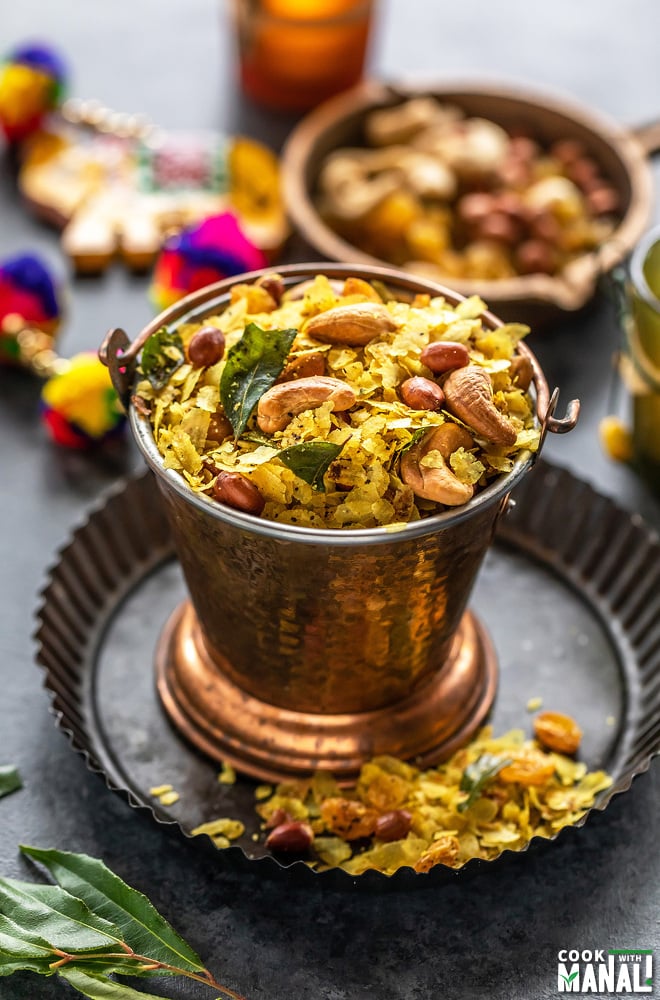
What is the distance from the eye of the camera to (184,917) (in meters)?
1.02

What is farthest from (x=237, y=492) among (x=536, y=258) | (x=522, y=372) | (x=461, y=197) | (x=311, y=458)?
(x=461, y=197)

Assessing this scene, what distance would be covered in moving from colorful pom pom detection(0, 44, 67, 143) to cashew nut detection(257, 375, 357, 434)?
1204 mm

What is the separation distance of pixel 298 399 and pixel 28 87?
123cm

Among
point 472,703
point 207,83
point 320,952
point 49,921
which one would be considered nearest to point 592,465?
point 472,703

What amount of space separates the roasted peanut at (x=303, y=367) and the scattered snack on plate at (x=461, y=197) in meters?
0.65

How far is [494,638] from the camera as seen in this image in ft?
4.20

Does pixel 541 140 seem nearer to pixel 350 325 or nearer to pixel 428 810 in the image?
pixel 350 325

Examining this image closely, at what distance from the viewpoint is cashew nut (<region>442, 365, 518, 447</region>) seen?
3.12ft

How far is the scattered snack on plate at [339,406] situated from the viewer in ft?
3.05

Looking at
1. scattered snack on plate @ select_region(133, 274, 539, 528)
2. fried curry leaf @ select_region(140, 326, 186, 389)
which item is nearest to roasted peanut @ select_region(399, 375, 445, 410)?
scattered snack on plate @ select_region(133, 274, 539, 528)

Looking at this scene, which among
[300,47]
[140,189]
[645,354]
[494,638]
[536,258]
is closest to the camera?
[494,638]

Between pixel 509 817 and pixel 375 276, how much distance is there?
54 centimetres

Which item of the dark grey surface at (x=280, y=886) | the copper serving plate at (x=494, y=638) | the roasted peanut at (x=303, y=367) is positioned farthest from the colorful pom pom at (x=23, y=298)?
the roasted peanut at (x=303, y=367)

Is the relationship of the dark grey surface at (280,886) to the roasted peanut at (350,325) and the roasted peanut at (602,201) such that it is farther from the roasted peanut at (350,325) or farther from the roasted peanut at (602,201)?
the roasted peanut at (350,325)
